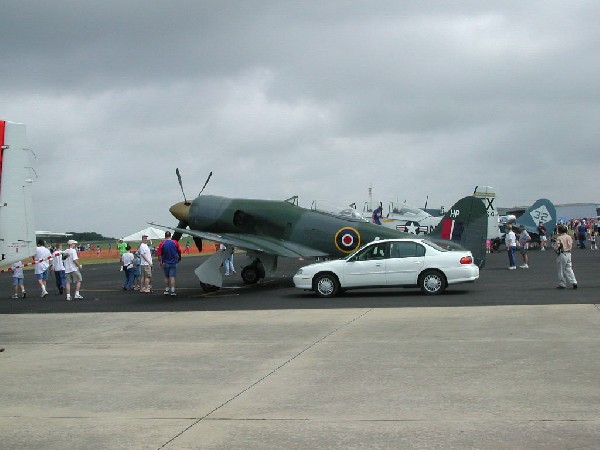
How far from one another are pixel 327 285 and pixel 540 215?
42.4 metres

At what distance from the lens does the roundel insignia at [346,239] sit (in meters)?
23.8

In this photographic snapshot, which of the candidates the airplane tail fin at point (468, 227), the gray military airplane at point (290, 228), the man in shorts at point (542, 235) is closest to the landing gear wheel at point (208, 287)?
the gray military airplane at point (290, 228)

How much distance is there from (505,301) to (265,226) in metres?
10.3

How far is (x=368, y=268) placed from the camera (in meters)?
19.0

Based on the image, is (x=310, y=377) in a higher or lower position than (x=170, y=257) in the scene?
lower

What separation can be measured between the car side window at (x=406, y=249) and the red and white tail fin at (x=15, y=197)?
9675 millimetres

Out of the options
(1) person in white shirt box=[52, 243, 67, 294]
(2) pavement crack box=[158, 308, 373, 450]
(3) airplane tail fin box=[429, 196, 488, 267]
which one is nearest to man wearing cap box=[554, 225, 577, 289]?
(3) airplane tail fin box=[429, 196, 488, 267]

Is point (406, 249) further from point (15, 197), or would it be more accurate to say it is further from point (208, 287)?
point (15, 197)

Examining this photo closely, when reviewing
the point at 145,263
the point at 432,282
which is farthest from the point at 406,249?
the point at 145,263

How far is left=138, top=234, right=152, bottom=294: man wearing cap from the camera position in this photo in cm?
2330

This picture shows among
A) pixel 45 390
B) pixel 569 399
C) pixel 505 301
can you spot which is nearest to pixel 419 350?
pixel 569 399

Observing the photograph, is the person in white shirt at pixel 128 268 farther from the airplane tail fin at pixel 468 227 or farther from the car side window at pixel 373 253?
the airplane tail fin at pixel 468 227

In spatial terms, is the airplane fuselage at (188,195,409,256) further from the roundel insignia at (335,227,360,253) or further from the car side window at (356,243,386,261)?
the car side window at (356,243,386,261)

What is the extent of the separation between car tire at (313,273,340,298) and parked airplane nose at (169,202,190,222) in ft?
25.9
